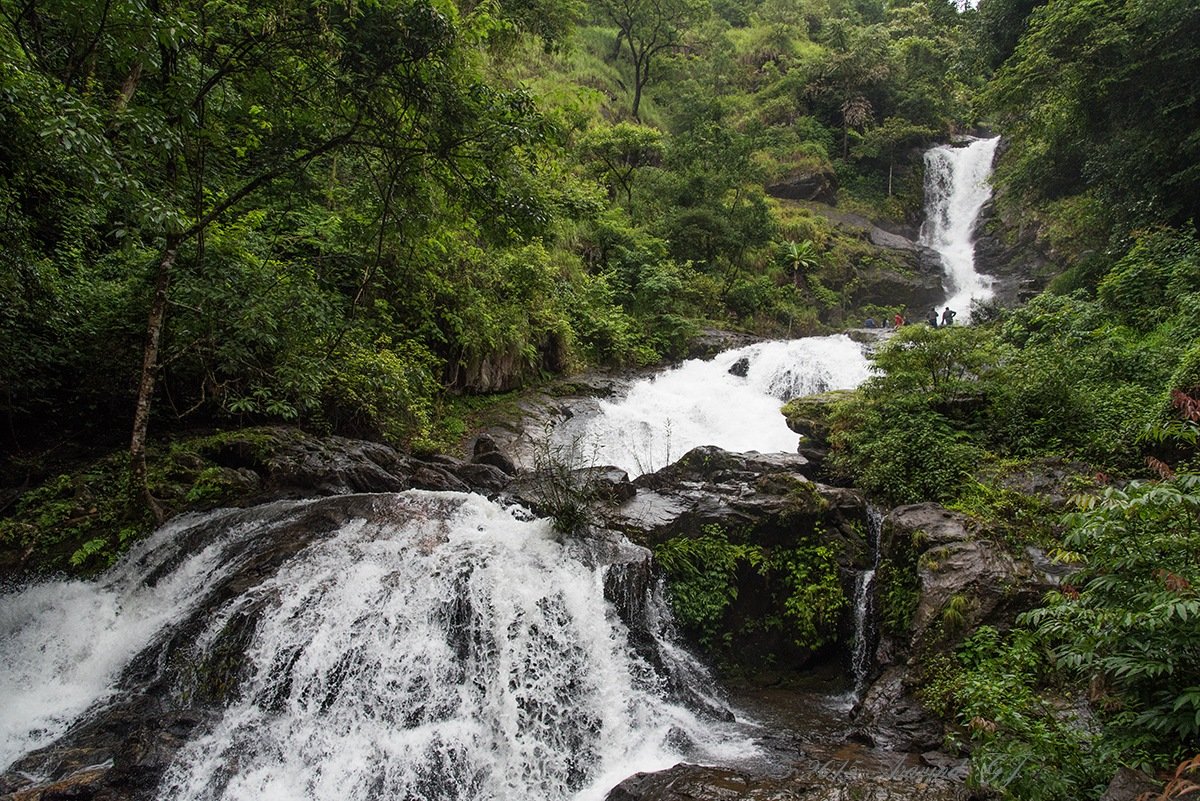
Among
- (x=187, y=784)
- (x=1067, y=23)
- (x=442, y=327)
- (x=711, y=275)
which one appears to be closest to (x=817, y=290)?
(x=711, y=275)

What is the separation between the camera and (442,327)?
13.2 m

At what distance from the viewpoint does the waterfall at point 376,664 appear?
5.36m

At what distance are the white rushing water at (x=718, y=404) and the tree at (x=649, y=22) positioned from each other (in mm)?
19233

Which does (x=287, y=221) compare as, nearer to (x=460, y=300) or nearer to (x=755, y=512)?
(x=460, y=300)

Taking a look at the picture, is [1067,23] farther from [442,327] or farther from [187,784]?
[187,784]

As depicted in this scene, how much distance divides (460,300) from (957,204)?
2757 centimetres

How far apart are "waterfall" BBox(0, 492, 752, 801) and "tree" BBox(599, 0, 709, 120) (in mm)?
28909

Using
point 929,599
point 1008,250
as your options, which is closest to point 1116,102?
point 929,599

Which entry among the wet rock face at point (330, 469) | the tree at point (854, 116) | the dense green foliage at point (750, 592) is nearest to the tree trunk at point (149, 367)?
the wet rock face at point (330, 469)

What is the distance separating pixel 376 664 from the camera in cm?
597

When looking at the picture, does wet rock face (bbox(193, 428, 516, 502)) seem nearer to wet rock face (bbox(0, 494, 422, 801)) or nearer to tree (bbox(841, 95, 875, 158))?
wet rock face (bbox(0, 494, 422, 801))

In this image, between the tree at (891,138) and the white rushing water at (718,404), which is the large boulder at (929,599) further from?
the tree at (891,138)

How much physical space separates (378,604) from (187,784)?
79.9 inches

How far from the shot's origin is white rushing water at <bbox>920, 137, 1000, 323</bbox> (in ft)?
88.0
